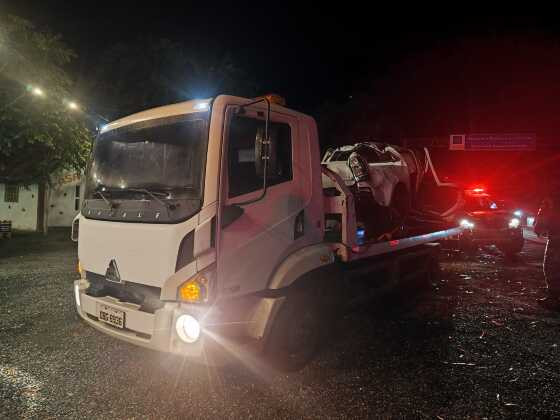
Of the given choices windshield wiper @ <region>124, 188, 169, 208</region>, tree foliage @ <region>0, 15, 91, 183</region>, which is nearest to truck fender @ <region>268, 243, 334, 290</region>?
windshield wiper @ <region>124, 188, 169, 208</region>

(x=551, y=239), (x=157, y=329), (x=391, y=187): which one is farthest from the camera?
(x=551, y=239)

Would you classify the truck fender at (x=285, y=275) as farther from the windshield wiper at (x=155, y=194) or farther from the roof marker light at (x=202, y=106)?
the roof marker light at (x=202, y=106)

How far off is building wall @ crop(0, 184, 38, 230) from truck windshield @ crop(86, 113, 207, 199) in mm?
15771

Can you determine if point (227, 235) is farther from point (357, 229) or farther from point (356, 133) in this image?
point (356, 133)

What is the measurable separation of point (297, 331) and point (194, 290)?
1217 millimetres

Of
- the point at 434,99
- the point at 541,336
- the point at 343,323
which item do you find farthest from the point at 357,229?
the point at 434,99

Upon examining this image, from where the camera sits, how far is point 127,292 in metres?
3.14

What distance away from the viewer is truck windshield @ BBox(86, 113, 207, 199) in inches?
118

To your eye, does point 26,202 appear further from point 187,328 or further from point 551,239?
point 551,239

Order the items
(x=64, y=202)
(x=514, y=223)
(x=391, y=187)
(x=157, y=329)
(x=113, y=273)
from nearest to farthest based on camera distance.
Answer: (x=157, y=329), (x=113, y=273), (x=391, y=187), (x=514, y=223), (x=64, y=202)

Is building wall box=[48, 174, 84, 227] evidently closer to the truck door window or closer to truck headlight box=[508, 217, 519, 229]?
truck headlight box=[508, 217, 519, 229]

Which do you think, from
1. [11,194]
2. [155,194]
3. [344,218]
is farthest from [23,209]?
[344,218]

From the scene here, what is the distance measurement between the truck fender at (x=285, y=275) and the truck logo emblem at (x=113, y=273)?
1108mm

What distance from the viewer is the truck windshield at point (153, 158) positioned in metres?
3.00
